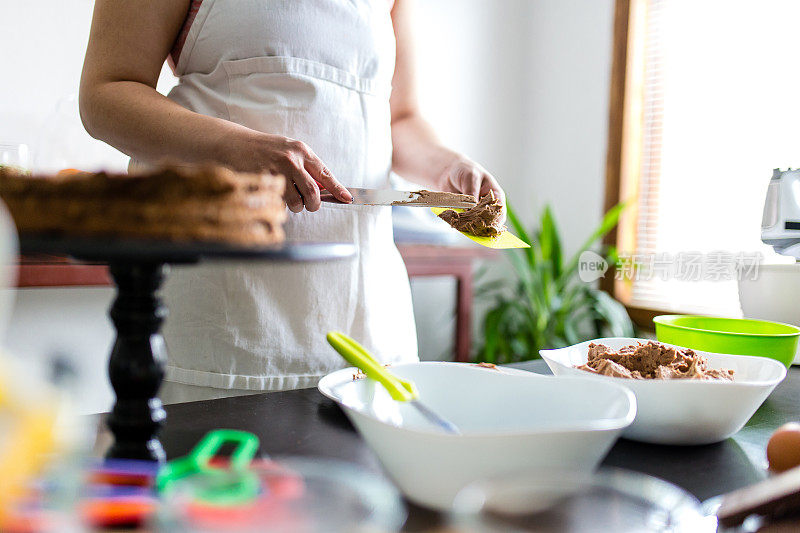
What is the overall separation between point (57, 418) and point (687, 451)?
A: 0.54m

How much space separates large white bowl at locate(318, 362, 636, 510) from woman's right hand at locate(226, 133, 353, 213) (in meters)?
0.23

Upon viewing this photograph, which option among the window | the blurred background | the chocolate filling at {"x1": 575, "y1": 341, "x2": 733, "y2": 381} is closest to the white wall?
the blurred background

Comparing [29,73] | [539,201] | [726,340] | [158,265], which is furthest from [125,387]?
[539,201]

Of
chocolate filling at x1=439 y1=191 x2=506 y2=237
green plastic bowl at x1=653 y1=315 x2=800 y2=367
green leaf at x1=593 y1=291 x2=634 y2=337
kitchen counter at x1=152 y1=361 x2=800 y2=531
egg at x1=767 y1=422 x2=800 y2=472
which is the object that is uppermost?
chocolate filling at x1=439 y1=191 x2=506 y2=237

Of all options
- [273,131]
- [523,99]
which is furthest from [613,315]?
[273,131]

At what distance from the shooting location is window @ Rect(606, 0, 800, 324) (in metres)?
2.29

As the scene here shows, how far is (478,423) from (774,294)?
841mm

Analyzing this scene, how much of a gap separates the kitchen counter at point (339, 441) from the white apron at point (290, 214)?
23 centimetres

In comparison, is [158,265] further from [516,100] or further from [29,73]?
[516,100]

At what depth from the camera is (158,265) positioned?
46 centimetres

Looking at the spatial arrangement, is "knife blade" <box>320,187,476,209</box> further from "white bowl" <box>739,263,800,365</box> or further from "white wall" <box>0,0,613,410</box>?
"white wall" <box>0,0,613,410</box>

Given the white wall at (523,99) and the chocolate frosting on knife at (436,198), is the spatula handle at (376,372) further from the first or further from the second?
the white wall at (523,99)

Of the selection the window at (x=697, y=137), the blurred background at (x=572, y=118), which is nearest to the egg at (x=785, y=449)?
the blurred background at (x=572, y=118)

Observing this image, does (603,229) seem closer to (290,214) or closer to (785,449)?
(290,214)
